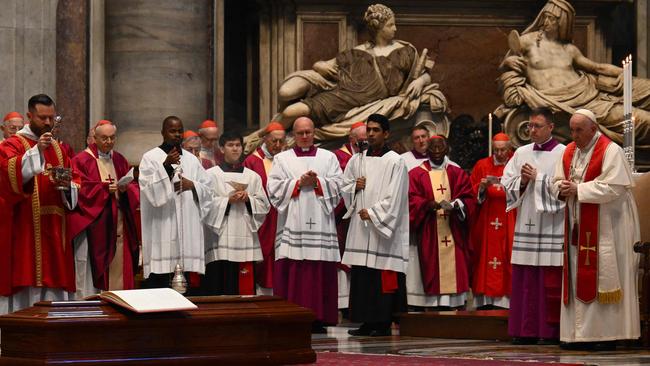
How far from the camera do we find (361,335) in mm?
10672

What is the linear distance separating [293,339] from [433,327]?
15.6ft

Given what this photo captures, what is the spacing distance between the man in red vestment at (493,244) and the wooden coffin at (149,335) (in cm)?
664

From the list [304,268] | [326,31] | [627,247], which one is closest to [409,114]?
[326,31]

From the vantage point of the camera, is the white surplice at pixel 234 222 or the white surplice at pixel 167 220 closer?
the white surplice at pixel 167 220

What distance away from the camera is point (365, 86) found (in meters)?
14.4

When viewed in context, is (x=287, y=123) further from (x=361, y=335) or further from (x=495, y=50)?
(x=361, y=335)

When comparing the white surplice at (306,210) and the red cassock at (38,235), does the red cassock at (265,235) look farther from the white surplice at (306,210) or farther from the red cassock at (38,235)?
the red cassock at (38,235)

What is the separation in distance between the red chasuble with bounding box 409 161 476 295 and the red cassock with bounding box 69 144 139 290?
8.54 ft

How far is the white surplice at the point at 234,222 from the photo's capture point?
451 inches

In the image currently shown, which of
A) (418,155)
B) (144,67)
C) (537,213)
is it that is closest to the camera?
(537,213)

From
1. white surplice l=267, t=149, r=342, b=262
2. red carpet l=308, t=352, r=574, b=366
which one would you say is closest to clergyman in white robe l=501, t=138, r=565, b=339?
red carpet l=308, t=352, r=574, b=366

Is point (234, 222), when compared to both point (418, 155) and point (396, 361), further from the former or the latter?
point (396, 361)

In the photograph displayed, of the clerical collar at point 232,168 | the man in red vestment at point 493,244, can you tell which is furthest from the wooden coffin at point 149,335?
the man in red vestment at point 493,244

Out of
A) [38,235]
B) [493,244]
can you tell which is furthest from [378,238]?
[38,235]
